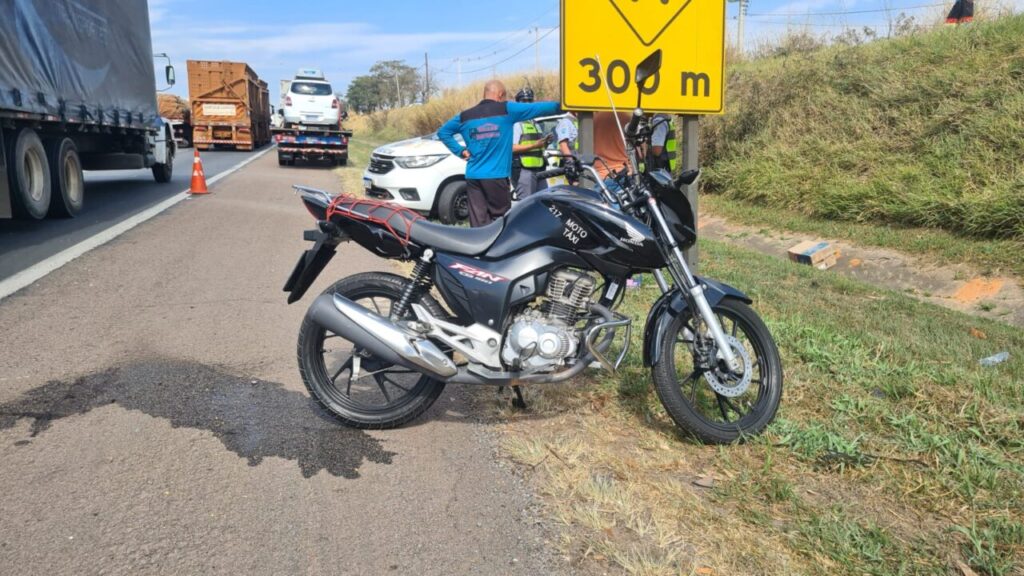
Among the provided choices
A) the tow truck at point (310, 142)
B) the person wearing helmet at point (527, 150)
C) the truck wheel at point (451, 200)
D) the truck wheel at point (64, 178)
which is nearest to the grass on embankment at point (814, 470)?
the person wearing helmet at point (527, 150)

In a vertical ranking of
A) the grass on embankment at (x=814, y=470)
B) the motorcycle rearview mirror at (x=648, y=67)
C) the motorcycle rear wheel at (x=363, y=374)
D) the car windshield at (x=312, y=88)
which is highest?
the car windshield at (x=312, y=88)

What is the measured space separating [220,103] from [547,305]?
2993 cm

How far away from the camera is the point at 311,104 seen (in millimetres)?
23812

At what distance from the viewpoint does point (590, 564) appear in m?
2.76

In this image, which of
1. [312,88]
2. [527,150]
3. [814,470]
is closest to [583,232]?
[814,470]

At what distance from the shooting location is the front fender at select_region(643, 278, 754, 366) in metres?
3.69

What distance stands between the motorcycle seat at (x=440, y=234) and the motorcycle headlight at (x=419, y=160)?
718cm

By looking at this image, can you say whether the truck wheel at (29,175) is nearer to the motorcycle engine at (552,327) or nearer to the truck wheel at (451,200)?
the truck wheel at (451,200)

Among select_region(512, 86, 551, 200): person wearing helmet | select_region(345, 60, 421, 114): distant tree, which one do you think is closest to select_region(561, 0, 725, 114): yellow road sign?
select_region(512, 86, 551, 200): person wearing helmet

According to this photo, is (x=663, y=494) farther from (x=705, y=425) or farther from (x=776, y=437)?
(x=776, y=437)

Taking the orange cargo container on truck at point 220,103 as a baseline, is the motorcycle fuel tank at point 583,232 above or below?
below

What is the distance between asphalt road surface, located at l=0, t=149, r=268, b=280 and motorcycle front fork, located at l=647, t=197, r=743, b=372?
6.05 m

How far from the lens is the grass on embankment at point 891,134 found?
925cm

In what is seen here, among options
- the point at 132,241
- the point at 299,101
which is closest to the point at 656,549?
the point at 132,241
